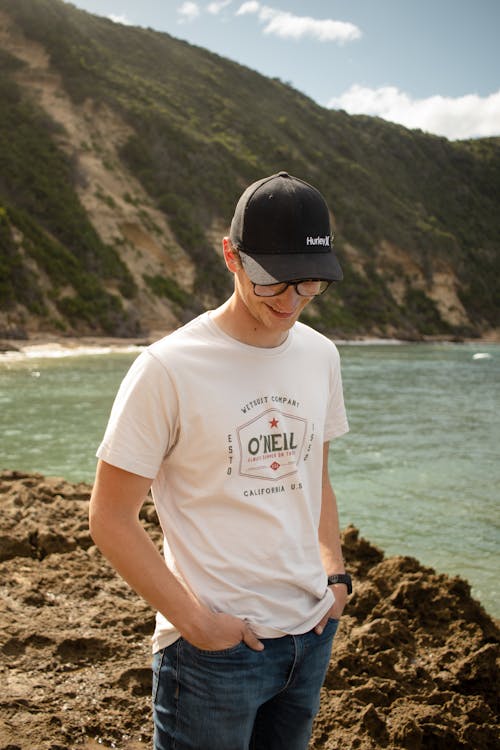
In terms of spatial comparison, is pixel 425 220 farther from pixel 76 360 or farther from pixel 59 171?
pixel 76 360

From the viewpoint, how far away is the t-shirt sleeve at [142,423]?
1639 mm

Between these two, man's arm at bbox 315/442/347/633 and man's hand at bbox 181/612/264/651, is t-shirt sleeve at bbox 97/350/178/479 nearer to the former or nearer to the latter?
man's hand at bbox 181/612/264/651

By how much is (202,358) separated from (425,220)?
237ft

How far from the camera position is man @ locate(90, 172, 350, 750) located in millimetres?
1659

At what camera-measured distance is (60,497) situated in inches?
239

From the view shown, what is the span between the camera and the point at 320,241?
1.77m

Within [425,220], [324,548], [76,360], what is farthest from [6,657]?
[425,220]

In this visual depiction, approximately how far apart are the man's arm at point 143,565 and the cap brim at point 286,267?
56cm

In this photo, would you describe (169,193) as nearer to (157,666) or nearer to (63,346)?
(63,346)

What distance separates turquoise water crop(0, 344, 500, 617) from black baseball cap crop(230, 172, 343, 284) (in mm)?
4796

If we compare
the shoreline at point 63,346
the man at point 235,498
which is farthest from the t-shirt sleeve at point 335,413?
the shoreline at point 63,346

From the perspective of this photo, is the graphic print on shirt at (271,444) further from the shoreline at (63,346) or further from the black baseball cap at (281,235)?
the shoreline at (63,346)

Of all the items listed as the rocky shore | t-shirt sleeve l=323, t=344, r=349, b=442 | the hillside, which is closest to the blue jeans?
t-shirt sleeve l=323, t=344, r=349, b=442

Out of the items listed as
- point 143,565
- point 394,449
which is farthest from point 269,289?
point 394,449
